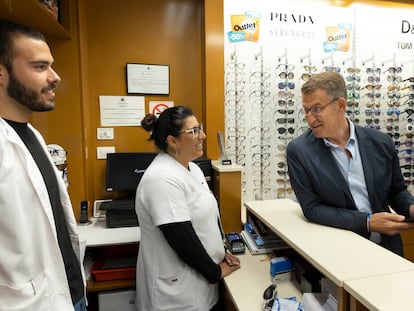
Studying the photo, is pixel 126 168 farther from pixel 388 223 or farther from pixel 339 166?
pixel 388 223

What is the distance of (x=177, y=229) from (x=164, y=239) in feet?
0.44

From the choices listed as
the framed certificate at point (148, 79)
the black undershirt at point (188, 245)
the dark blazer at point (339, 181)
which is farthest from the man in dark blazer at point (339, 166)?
the framed certificate at point (148, 79)

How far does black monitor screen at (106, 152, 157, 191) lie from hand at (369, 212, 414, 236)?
1749 millimetres

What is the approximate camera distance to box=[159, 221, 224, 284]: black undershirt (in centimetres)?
131

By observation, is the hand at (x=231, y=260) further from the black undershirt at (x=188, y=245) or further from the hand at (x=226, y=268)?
the black undershirt at (x=188, y=245)

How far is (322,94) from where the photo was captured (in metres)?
1.46


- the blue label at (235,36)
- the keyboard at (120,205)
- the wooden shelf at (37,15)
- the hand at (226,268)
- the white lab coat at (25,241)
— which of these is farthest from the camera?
the blue label at (235,36)

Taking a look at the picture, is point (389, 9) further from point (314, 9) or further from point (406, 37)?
point (314, 9)

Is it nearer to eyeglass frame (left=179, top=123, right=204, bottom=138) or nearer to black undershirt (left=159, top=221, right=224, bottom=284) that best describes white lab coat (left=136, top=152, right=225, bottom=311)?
black undershirt (left=159, top=221, right=224, bottom=284)

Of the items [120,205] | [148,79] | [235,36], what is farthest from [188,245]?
[235,36]

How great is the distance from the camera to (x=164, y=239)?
1395mm

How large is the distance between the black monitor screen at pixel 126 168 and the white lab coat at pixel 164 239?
3.58ft

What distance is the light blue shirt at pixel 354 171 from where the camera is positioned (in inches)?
57.5

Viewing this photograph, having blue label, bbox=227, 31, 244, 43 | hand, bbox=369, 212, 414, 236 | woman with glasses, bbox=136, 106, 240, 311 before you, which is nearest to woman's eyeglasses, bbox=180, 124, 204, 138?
woman with glasses, bbox=136, 106, 240, 311
